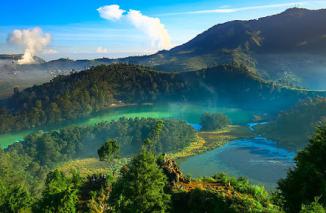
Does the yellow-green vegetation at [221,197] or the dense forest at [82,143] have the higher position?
the yellow-green vegetation at [221,197]

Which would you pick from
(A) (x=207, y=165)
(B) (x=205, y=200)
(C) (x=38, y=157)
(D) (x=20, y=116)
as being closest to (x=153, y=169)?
(B) (x=205, y=200)

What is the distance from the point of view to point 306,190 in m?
36.5

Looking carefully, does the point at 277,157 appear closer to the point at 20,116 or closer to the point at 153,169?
the point at 153,169

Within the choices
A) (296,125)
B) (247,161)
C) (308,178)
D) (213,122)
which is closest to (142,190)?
(308,178)

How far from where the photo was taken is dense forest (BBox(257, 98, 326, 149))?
151125mm

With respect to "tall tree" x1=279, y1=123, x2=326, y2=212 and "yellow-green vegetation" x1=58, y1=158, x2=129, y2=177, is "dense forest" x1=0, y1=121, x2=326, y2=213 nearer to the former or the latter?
"tall tree" x1=279, y1=123, x2=326, y2=212

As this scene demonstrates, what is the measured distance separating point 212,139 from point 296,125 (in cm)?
3286

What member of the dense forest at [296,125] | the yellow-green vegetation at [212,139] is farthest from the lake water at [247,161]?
the dense forest at [296,125]

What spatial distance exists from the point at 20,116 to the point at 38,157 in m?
62.1

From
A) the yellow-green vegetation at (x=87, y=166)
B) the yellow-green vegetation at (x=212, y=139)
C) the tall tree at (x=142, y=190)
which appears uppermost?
the tall tree at (x=142, y=190)

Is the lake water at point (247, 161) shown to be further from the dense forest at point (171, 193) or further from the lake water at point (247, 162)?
the dense forest at point (171, 193)

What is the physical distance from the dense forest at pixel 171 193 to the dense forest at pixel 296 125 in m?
101

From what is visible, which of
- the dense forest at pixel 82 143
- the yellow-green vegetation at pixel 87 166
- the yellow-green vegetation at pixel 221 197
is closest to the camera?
the yellow-green vegetation at pixel 221 197

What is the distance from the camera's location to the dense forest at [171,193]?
3756 cm
